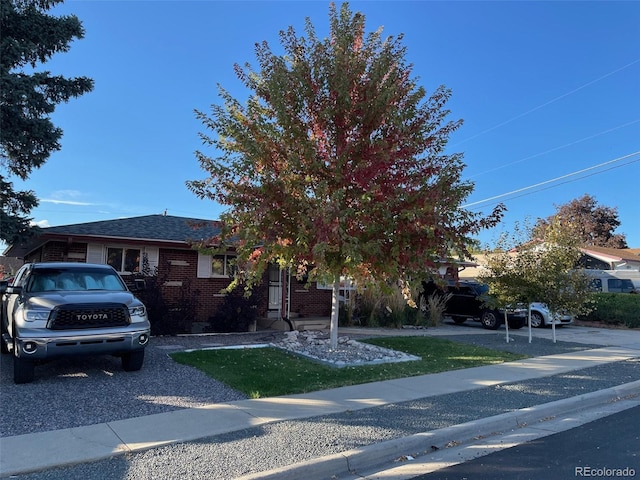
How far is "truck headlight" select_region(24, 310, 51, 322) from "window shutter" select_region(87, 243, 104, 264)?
6.42 meters

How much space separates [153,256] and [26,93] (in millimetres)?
5481

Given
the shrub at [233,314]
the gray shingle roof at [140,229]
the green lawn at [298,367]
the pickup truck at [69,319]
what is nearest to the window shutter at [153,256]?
the gray shingle roof at [140,229]

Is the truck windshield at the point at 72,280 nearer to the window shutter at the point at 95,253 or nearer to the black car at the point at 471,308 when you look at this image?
the window shutter at the point at 95,253

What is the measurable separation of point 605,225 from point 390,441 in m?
56.8

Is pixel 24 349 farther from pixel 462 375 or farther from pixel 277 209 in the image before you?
pixel 462 375

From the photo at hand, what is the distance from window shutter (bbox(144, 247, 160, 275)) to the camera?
1378cm

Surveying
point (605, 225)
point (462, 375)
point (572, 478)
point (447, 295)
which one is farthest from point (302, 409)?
point (605, 225)

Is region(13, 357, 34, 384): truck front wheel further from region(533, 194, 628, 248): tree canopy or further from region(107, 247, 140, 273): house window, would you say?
region(533, 194, 628, 248): tree canopy

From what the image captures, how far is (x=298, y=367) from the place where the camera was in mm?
8805

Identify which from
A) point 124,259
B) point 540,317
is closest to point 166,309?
point 124,259

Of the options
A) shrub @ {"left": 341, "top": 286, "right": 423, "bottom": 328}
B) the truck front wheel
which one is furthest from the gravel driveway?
shrub @ {"left": 341, "top": 286, "right": 423, "bottom": 328}

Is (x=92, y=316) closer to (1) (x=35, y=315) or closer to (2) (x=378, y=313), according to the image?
(1) (x=35, y=315)

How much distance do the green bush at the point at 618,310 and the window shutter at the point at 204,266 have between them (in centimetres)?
1562

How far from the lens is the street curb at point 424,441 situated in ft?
14.3
